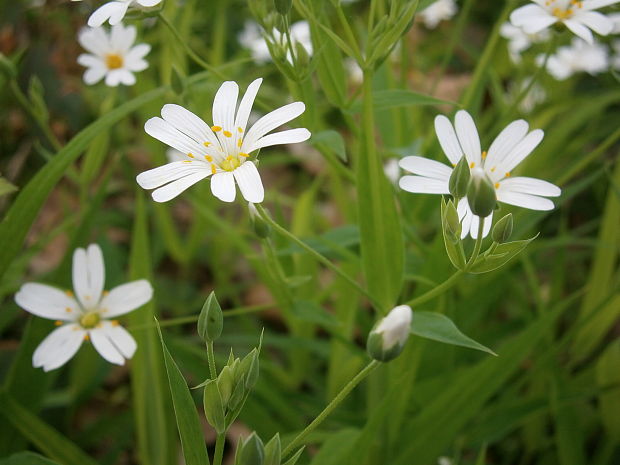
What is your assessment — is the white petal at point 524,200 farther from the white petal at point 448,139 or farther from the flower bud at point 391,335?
the flower bud at point 391,335

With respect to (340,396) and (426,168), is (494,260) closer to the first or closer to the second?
(426,168)

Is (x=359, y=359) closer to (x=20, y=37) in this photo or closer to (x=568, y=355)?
(x=568, y=355)

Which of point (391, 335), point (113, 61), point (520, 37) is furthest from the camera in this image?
point (520, 37)

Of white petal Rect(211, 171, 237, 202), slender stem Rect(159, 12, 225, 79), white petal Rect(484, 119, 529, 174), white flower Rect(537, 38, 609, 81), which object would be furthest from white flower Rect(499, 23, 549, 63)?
white petal Rect(211, 171, 237, 202)

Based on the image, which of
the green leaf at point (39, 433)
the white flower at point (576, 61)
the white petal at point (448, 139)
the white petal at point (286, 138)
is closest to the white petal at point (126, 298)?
the green leaf at point (39, 433)

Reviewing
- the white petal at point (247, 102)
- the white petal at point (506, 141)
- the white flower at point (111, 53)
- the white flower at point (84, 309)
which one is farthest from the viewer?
the white flower at point (111, 53)

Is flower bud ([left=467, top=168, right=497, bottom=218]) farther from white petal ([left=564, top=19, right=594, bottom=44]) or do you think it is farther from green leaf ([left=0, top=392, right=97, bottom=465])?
green leaf ([left=0, top=392, right=97, bottom=465])

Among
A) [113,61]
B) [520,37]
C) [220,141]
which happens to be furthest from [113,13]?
[520,37]
